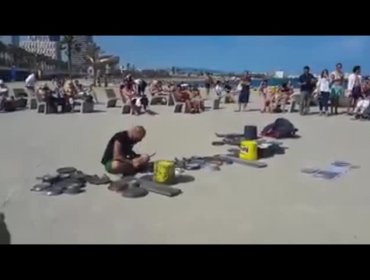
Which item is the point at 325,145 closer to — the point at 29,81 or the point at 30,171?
the point at 30,171

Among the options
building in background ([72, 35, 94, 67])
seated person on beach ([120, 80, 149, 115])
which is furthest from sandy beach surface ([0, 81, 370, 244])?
seated person on beach ([120, 80, 149, 115])

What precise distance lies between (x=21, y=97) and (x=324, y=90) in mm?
8399

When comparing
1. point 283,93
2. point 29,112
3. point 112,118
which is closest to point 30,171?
point 112,118

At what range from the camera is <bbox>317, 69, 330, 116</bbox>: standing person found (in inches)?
428

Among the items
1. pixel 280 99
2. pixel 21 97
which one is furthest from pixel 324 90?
pixel 21 97

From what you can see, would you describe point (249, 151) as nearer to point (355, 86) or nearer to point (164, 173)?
point (164, 173)

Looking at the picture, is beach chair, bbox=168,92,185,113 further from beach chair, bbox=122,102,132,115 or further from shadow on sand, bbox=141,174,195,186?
shadow on sand, bbox=141,174,195,186

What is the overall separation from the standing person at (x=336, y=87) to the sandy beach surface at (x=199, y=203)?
168 inches

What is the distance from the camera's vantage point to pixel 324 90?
435 inches

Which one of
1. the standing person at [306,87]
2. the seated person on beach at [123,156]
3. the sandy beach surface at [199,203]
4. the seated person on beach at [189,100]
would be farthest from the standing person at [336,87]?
the seated person on beach at [123,156]

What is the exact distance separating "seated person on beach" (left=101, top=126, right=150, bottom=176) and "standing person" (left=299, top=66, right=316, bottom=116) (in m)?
6.78

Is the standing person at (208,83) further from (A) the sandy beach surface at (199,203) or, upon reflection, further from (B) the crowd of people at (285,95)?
(A) the sandy beach surface at (199,203)

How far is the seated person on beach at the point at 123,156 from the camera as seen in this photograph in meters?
4.84
